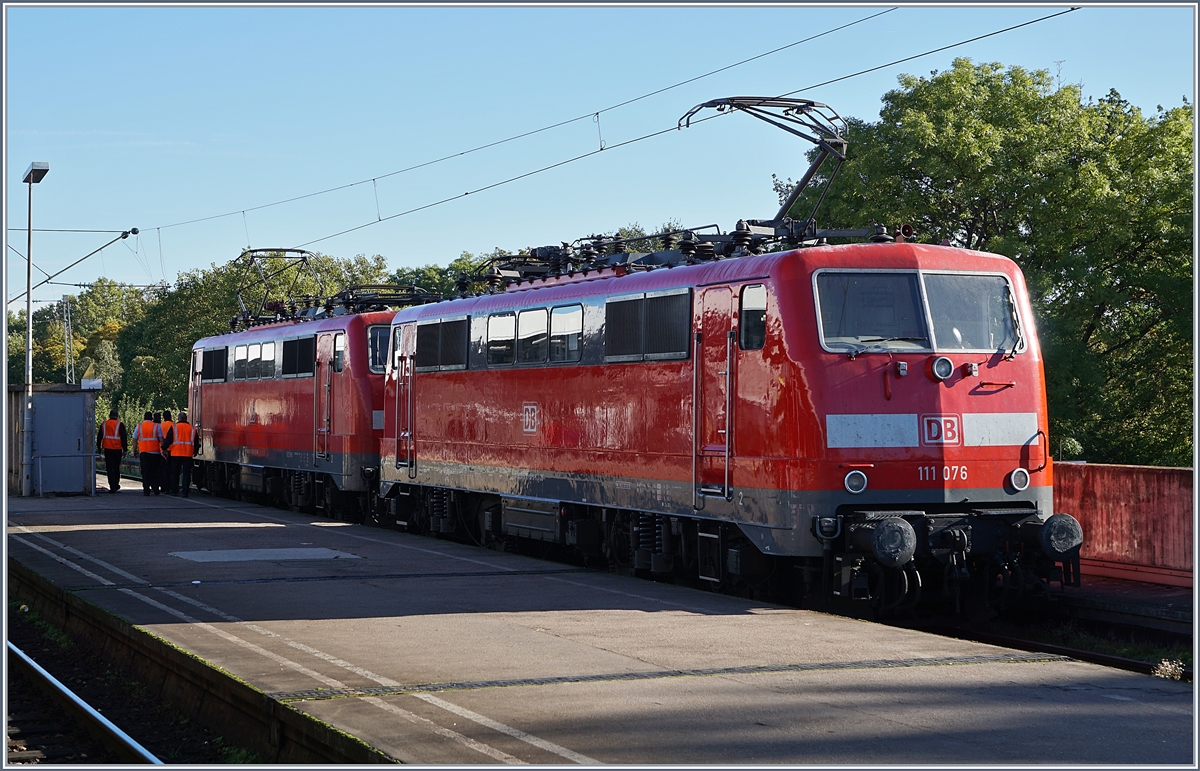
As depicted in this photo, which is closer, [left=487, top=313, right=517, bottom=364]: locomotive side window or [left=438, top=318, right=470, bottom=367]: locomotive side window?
[left=487, top=313, right=517, bottom=364]: locomotive side window

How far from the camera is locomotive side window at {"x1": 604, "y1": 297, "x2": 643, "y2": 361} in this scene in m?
15.1

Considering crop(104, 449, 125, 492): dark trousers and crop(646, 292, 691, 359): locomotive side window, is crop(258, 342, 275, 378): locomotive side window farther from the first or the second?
crop(646, 292, 691, 359): locomotive side window

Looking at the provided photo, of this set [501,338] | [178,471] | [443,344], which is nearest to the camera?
[501,338]

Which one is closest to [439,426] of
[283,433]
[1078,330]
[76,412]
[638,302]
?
[638,302]

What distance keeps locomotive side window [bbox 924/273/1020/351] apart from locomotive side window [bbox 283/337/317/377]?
14.8m

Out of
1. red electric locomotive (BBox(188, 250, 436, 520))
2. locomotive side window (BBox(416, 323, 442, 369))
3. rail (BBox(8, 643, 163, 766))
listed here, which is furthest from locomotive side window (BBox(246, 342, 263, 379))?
rail (BBox(8, 643, 163, 766))

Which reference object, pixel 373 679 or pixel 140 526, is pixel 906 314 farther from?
pixel 140 526

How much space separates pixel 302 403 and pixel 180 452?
19.5 ft

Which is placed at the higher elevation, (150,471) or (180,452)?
(180,452)

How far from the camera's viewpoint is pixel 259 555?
17047 mm

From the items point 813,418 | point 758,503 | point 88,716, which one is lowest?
point 88,716

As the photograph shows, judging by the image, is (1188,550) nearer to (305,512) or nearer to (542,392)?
(542,392)

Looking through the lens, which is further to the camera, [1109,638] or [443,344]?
[443,344]

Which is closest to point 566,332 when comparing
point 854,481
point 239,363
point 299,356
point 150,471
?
point 854,481
